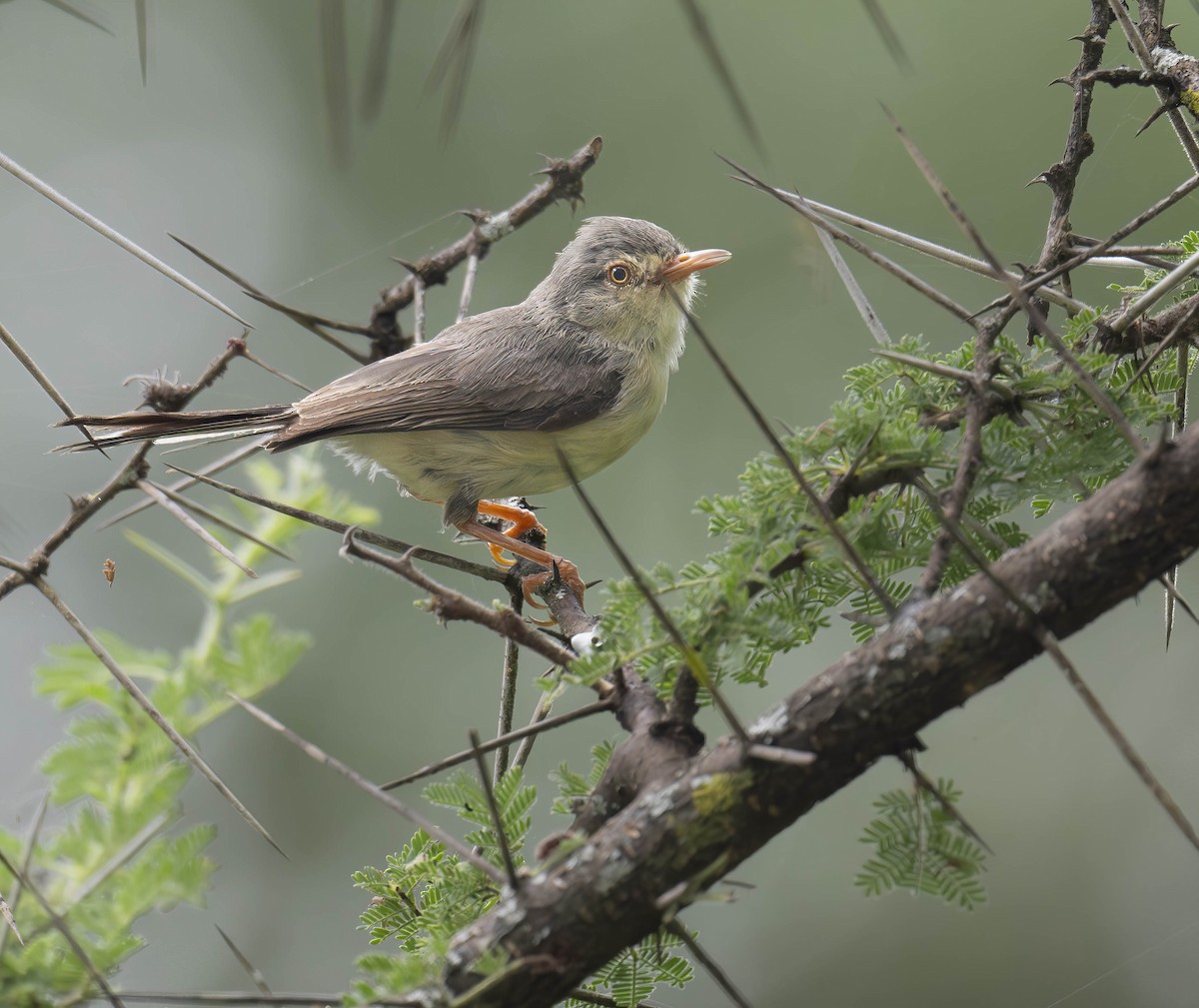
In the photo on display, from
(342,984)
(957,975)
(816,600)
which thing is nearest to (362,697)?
(342,984)

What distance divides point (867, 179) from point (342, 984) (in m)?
6.13

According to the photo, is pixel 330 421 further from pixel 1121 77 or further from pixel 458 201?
pixel 458 201

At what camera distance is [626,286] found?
15.6 ft

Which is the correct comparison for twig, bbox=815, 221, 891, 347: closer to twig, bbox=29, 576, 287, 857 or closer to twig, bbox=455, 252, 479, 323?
twig, bbox=29, 576, 287, 857

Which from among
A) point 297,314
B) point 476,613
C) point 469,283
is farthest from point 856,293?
point 469,283

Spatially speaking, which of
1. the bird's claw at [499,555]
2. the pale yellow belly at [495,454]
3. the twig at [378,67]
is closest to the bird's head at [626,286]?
the pale yellow belly at [495,454]

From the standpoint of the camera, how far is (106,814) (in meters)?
2.82

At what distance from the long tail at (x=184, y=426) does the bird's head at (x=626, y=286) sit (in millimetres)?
1415

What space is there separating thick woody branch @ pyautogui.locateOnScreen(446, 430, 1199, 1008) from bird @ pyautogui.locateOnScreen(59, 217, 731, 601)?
2587mm

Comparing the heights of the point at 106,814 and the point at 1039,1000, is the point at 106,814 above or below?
above

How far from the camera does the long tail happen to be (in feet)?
10.2

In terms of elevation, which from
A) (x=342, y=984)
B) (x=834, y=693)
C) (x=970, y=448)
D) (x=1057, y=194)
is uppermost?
(x=1057, y=194)

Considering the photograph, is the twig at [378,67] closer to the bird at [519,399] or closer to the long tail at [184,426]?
the long tail at [184,426]

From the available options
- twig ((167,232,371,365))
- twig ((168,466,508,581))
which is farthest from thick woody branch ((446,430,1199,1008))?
twig ((167,232,371,365))
